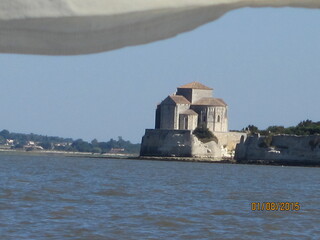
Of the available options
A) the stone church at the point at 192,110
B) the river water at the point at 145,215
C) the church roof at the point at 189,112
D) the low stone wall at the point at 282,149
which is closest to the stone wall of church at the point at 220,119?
the stone church at the point at 192,110

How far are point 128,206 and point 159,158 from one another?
44.1 metres

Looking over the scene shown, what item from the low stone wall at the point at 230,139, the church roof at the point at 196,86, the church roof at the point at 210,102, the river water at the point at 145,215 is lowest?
the river water at the point at 145,215

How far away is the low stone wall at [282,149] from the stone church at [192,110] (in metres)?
4.48

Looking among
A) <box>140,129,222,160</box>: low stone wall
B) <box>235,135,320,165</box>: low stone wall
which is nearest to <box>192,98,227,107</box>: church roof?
<box>140,129,222,160</box>: low stone wall

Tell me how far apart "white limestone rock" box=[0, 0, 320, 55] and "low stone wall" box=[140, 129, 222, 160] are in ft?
188

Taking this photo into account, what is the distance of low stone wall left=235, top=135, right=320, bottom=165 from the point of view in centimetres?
5509

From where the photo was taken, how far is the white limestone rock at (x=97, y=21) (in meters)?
1.73

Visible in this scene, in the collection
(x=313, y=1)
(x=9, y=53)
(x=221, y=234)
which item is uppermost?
(x=313, y=1)

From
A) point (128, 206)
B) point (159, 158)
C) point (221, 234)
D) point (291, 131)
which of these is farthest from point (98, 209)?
point (291, 131)

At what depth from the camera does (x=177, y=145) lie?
59.9m

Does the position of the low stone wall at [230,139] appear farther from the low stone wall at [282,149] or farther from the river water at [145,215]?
the river water at [145,215]

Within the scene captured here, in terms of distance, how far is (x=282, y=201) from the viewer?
68.2ft

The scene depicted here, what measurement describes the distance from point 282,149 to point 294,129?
1103 cm

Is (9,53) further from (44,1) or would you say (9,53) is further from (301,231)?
(301,231)
